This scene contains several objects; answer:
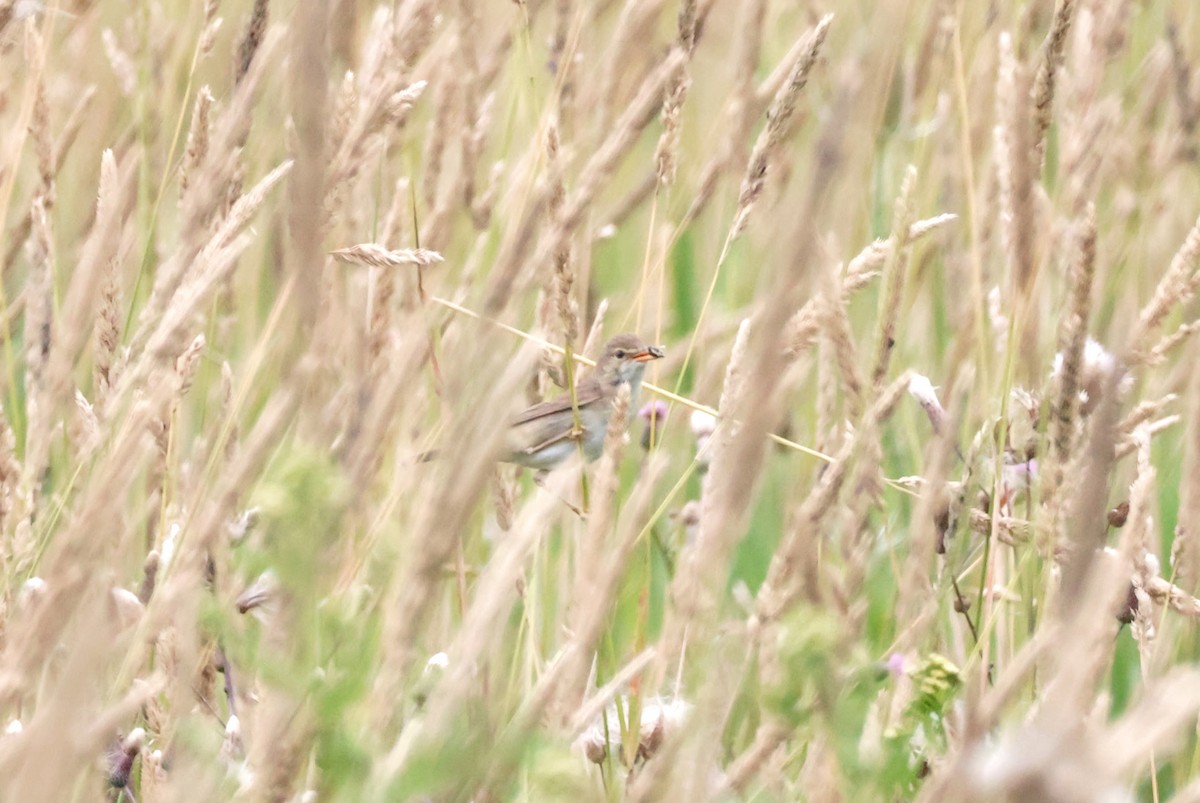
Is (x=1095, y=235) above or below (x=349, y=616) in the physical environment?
above

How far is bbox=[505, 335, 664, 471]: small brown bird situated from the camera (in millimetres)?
3180

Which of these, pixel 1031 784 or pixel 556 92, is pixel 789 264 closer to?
pixel 1031 784

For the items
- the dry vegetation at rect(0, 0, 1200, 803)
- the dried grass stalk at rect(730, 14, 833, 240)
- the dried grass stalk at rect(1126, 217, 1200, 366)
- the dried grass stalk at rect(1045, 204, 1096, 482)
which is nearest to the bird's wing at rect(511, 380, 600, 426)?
the dry vegetation at rect(0, 0, 1200, 803)

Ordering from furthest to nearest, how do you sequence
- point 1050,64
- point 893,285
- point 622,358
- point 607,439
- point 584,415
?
point 584,415
point 622,358
point 1050,64
point 893,285
point 607,439

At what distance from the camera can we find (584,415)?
4238mm

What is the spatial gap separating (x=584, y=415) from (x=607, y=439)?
2.97 meters

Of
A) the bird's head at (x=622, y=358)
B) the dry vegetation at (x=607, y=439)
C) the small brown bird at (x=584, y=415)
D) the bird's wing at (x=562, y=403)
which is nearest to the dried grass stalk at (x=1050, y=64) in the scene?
the dry vegetation at (x=607, y=439)

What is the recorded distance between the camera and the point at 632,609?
2.15 m

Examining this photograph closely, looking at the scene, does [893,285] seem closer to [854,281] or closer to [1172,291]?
[854,281]

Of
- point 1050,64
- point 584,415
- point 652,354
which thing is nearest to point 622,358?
point 652,354

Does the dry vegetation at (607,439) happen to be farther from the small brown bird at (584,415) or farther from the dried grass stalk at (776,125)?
the small brown bird at (584,415)

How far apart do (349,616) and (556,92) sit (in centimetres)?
100

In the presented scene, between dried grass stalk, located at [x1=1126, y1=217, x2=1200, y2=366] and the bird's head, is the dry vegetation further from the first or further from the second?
the bird's head

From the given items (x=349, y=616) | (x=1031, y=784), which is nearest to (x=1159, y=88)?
(x=349, y=616)
